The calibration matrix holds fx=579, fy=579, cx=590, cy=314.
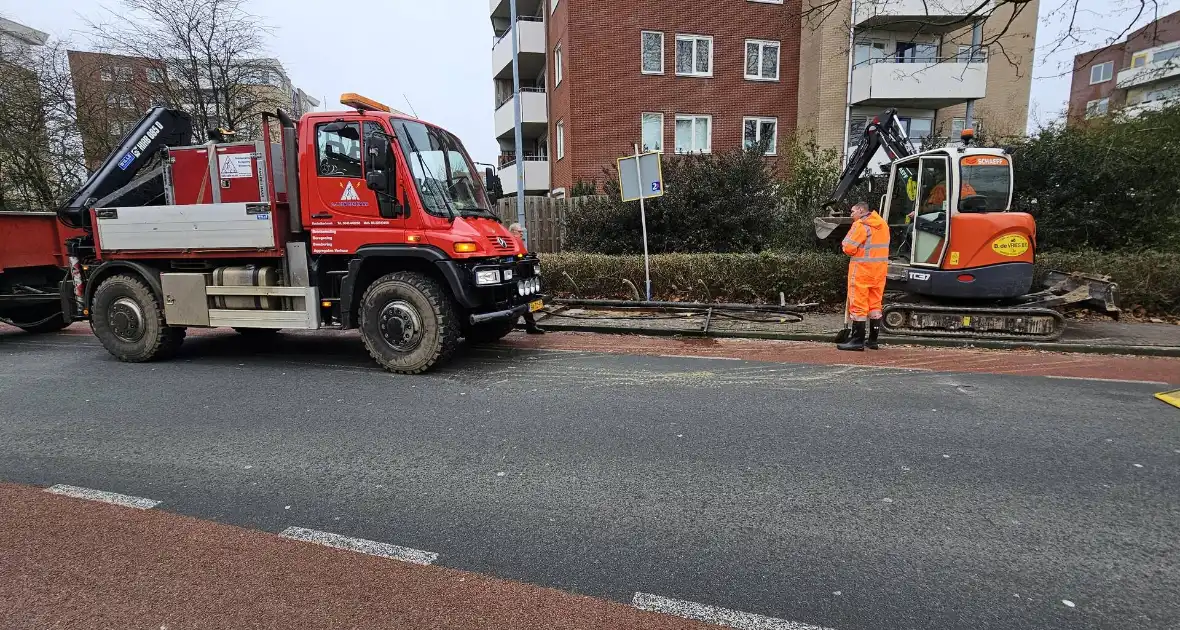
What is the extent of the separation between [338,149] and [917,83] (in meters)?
19.5

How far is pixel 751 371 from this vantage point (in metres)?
6.41

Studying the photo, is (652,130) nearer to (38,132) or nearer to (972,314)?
(972,314)

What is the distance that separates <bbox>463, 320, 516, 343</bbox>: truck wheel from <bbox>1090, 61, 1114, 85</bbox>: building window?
6585cm

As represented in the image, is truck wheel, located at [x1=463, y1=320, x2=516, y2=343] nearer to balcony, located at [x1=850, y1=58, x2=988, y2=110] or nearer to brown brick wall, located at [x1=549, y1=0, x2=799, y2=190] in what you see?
brown brick wall, located at [x1=549, y1=0, x2=799, y2=190]

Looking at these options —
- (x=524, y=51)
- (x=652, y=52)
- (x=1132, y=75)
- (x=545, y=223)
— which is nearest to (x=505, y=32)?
(x=524, y=51)

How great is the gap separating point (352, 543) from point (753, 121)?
2130 cm

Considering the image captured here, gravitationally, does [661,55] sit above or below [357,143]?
above

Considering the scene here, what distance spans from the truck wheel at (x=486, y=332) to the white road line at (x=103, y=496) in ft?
14.3

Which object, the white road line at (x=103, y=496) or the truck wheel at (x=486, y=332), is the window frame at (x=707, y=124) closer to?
the truck wheel at (x=486, y=332)

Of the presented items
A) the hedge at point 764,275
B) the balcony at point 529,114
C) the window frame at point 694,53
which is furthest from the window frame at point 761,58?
the hedge at point 764,275

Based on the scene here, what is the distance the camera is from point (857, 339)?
7621 millimetres

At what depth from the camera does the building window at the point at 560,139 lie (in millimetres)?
21609

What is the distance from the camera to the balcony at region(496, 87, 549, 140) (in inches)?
899

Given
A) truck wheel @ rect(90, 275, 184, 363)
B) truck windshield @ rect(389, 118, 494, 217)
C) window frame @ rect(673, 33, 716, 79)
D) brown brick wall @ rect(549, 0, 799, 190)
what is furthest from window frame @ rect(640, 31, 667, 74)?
truck wheel @ rect(90, 275, 184, 363)
